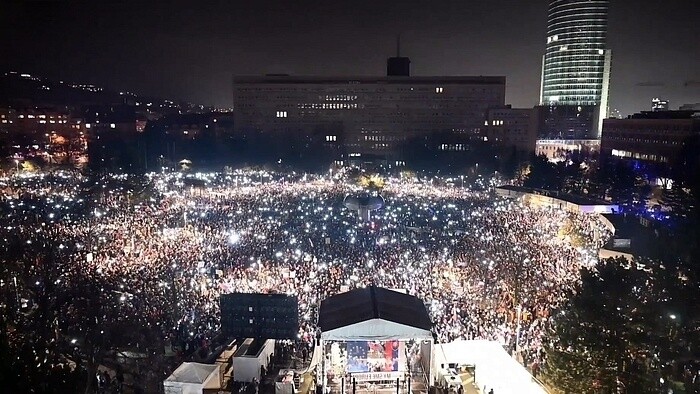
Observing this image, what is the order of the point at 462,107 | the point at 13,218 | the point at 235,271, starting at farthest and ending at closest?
the point at 462,107 < the point at 13,218 < the point at 235,271

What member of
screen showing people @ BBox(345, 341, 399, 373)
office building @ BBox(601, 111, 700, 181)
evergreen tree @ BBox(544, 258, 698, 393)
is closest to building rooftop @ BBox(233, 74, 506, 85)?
office building @ BBox(601, 111, 700, 181)

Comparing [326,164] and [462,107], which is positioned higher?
[462,107]

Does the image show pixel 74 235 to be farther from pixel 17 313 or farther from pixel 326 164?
pixel 326 164

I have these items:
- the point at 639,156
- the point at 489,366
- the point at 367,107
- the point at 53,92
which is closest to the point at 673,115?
the point at 639,156

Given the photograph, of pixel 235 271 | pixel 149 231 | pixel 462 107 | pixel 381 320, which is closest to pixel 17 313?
pixel 235 271

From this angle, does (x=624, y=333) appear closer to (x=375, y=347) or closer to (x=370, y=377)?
(x=375, y=347)
